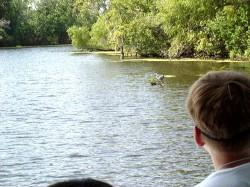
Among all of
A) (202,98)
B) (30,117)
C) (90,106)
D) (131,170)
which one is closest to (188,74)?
(90,106)

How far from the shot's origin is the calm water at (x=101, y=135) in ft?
32.1

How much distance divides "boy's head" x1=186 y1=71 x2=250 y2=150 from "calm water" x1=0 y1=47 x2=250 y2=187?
6951 millimetres

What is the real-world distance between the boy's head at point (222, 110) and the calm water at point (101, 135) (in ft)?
22.8

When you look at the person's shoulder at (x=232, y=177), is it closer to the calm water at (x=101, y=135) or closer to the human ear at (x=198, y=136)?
the human ear at (x=198, y=136)

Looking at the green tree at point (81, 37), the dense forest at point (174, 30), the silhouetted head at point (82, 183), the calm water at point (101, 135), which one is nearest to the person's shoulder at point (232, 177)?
the silhouetted head at point (82, 183)

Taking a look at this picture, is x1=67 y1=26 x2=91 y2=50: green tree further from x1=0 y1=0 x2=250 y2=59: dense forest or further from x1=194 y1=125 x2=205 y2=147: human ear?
x1=194 y1=125 x2=205 y2=147: human ear

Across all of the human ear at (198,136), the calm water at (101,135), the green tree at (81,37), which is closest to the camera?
the human ear at (198,136)

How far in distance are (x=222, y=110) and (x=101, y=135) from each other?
435 inches

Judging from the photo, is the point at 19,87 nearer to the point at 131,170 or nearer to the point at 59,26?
the point at 131,170

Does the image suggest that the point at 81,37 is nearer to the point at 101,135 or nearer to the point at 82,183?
the point at 101,135

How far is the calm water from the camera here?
9.79 meters

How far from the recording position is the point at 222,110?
2.15m

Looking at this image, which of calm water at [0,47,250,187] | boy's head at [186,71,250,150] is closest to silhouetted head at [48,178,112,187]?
boy's head at [186,71,250,150]

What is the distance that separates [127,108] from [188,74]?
9856 mm
